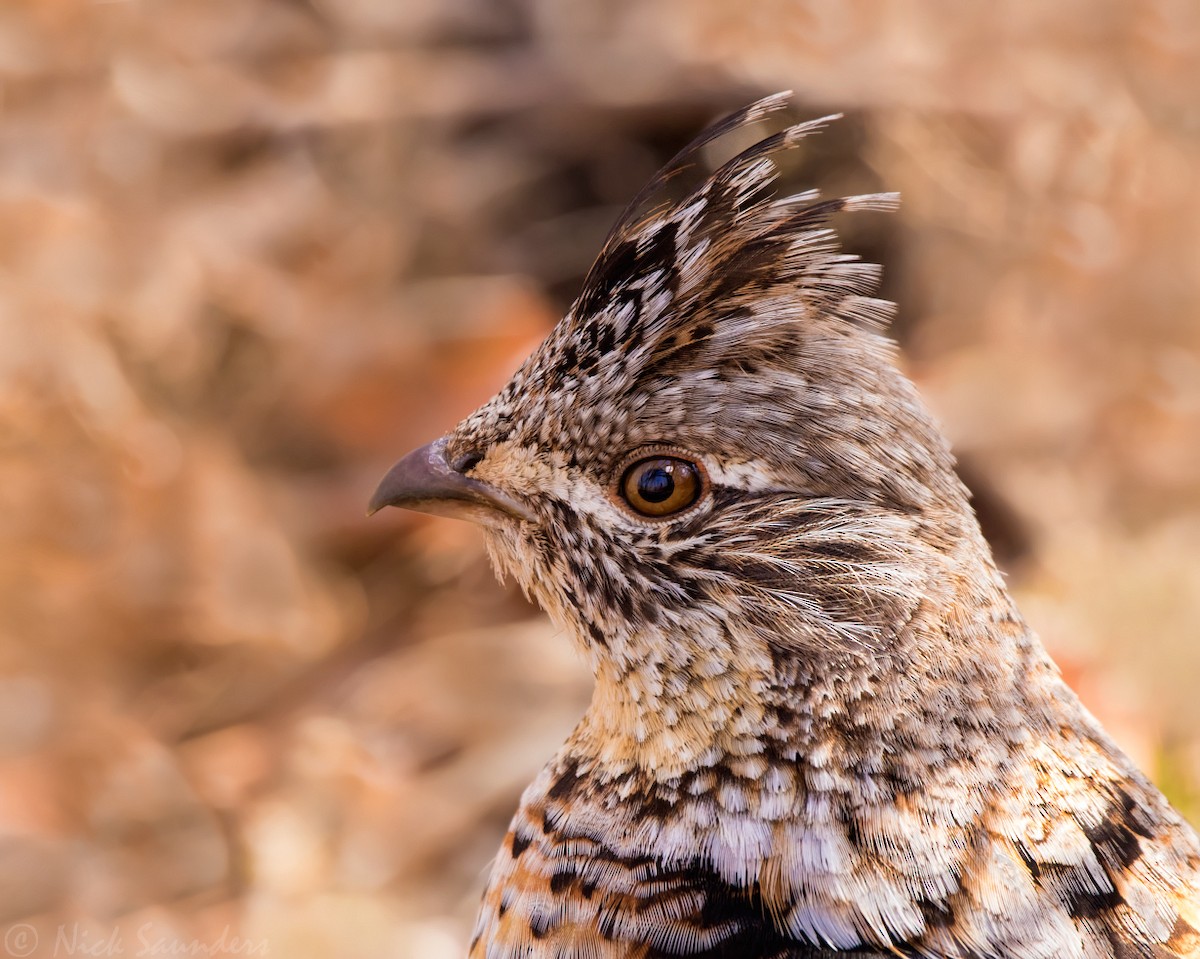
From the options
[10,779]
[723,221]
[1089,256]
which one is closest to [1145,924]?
[723,221]

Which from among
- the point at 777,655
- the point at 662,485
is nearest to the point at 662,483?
the point at 662,485

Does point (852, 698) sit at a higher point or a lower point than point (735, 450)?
lower

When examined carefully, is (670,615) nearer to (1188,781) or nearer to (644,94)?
(1188,781)

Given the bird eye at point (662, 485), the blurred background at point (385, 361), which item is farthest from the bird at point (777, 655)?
the blurred background at point (385, 361)

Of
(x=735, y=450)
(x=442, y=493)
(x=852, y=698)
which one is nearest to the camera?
(x=852, y=698)

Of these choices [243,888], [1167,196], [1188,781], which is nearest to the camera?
[1188,781]

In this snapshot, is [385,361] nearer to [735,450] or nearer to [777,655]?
[735,450]
